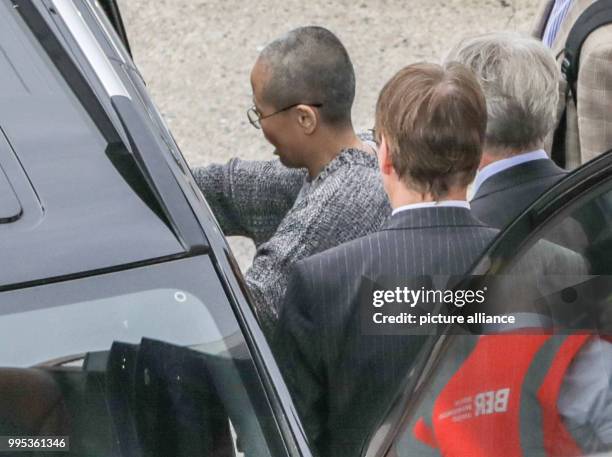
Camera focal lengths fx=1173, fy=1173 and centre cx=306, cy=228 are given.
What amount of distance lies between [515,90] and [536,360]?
0.99 metres

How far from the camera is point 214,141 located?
5895mm

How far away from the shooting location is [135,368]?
186cm

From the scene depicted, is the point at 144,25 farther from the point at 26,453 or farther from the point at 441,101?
the point at 26,453

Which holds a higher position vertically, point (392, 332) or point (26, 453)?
point (26, 453)

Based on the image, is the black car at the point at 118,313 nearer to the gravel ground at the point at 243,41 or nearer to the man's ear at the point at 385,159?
the man's ear at the point at 385,159

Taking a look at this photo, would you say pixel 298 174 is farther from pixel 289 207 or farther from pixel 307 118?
pixel 307 118

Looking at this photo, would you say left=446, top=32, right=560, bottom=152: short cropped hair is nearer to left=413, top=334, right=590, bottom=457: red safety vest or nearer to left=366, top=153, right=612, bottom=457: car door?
left=366, top=153, right=612, bottom=457: car door

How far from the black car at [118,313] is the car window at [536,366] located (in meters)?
0.29

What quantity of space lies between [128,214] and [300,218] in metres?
0.72

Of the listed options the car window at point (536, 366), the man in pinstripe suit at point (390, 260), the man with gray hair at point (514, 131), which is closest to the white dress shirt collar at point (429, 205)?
the man in pinstripe suit at point (390, 260)

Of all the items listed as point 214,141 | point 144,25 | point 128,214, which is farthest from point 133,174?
Answer: point 144,25

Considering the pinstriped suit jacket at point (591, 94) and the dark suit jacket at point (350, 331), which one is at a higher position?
the dark suit jacket at point (350, 331)

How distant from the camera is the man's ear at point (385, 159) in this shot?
2.38 meters

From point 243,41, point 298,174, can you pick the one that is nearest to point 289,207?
point 298,174
